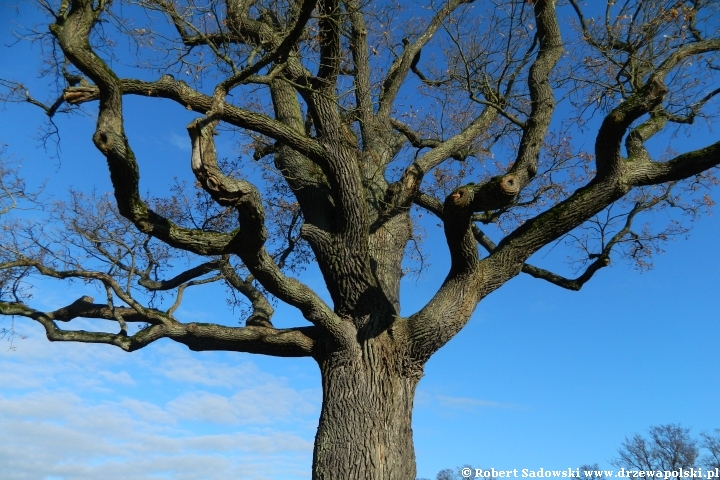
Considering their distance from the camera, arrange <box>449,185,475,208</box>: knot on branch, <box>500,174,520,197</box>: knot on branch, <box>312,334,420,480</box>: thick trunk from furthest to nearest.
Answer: <box>312,334,420,480</box>: thick trunk → <box>449,185,475,208</box>: knot on branch → <box>500,174,520,197</box>: knot on branch

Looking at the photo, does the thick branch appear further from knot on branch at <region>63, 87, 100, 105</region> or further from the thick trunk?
knot on branch at <region>63, 87, 100, 105</region>

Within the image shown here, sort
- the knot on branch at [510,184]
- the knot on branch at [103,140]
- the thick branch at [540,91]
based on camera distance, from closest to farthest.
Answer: the knot on branch at [103,140] → the knot on branch at [510,184] → the thick branch at [540,91]

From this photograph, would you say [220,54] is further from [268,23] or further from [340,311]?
[340,311]

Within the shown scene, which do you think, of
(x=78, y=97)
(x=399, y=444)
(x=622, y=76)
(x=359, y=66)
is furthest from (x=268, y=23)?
(x=399, y=444)

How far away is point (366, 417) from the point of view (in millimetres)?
6352

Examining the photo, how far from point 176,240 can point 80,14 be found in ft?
7.92

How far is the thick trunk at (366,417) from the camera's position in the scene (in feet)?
20.2

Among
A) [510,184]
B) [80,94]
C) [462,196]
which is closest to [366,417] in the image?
[462,196]

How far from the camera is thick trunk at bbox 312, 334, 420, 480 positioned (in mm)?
6156

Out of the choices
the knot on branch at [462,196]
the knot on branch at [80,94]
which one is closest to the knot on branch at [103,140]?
the knot on branch at [80,94]

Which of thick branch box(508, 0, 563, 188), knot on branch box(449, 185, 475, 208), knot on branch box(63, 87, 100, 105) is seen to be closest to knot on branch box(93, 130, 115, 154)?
knot on branch box(63, 87, 100, 105)

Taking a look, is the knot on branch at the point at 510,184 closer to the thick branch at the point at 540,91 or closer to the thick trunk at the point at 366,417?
the thick branch at the point at 540,91

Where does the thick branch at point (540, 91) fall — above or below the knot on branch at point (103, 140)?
above

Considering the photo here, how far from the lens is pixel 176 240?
606 centimetres
